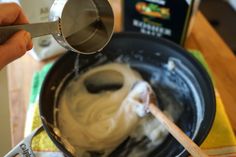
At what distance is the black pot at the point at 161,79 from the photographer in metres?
0.47

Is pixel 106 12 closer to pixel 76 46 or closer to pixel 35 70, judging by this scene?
pixel 76 46

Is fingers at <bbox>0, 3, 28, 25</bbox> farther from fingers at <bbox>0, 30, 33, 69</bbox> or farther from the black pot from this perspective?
the black pot

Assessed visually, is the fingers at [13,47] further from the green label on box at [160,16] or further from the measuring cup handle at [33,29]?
the green label on box at [160,16]

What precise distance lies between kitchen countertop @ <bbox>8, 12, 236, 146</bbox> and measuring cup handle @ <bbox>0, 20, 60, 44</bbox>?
0.26 metres

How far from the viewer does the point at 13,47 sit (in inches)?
13.6

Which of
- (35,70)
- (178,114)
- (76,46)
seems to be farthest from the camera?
(35,70)

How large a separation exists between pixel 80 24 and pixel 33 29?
113mm

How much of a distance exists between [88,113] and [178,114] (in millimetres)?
177

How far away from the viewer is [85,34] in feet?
1.60

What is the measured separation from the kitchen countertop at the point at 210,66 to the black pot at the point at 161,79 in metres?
0.10

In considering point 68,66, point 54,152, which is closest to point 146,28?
point 68,66

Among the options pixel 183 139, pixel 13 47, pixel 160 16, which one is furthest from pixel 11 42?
pixel 160 16

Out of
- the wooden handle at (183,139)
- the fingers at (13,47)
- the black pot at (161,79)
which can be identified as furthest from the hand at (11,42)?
the wooden handle at (183,139)

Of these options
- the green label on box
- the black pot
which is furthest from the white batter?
the green label on box
